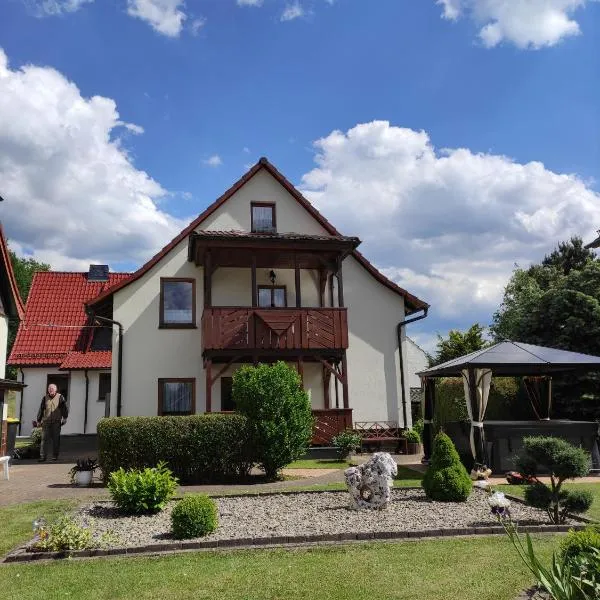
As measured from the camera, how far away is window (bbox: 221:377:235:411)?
19.0 meters

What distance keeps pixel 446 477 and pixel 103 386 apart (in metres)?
16.6

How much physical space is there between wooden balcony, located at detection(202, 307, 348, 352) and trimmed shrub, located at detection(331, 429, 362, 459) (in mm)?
2830

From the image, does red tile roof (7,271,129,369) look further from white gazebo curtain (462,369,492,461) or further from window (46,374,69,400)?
white gazebo curtain (462,369,492,461)

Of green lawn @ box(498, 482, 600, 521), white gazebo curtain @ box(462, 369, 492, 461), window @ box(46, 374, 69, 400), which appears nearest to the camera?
green lawn @ box(498, 482, 600, 521)

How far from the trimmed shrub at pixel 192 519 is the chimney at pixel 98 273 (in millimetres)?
22222

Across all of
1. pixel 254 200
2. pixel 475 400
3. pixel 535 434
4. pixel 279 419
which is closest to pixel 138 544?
pixel 279 419

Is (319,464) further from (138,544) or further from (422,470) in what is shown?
(138,544)

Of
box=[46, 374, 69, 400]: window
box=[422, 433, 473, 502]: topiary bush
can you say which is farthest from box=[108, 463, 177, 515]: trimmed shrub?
box=[46, 374, 69, 400]: window

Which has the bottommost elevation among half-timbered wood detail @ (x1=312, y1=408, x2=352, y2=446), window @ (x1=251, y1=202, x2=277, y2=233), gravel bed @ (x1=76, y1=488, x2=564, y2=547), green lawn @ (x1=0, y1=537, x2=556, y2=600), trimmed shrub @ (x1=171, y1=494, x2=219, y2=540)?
green lawn @ (x1=0, y1=537, x2=556, y2=600)

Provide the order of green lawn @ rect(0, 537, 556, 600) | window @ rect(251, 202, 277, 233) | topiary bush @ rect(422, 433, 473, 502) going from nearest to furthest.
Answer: green lawn @ rect(0, 537, 556, 600)
topiary bush @ rect(422, 433, 473, 502)
window @ rect(251, 202, 277, 233)

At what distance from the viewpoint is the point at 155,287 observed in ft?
63.3

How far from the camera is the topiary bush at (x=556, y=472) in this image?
7562 mm

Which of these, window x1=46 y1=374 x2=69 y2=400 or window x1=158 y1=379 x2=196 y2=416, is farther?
window x1=46 y1=374 x2=69 y2=400

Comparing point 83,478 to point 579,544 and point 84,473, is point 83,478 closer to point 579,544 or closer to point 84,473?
point 84,473
